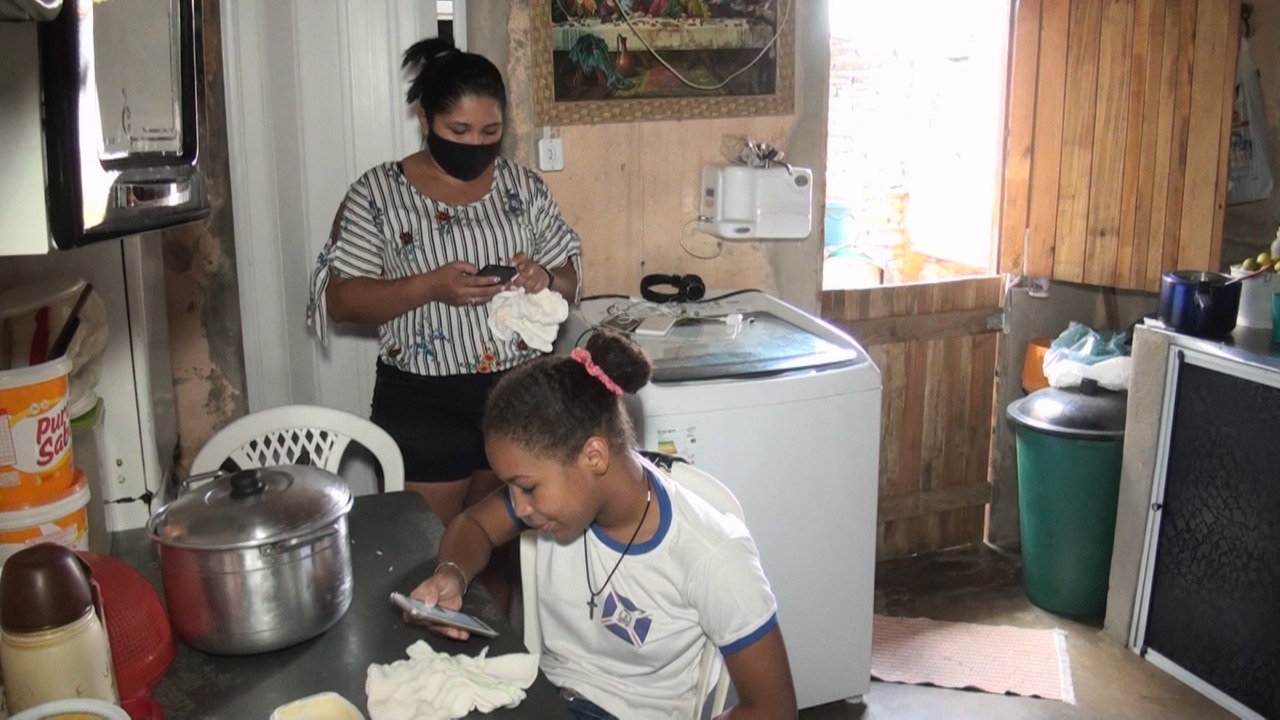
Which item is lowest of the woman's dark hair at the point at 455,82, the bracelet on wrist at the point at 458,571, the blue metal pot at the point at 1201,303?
the bracelet on wrist at the point at 458,571

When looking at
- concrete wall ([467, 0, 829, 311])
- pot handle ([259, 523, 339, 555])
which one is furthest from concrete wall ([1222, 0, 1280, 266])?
pot handle ([259, 523, 339, 555])

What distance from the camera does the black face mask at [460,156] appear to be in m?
2.25

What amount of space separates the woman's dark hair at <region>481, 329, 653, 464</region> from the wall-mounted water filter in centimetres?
149

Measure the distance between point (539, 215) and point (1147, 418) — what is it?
5.65ft

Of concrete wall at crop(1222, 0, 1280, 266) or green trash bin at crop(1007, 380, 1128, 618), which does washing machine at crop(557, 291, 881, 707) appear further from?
concrete wall at crop(1222, 0, 1280, 266)

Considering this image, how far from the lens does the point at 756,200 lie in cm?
294

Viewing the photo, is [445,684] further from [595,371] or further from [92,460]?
[92,460]

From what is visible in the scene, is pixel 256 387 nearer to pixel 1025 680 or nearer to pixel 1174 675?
pixel 1025 680

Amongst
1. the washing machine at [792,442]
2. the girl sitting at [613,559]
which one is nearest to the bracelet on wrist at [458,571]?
the girl sitting at [613,559]

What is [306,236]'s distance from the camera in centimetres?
274

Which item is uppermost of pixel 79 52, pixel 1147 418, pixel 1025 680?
pixel 79 52

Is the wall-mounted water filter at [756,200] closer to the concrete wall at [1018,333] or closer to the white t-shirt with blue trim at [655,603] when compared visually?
the concrete wall at [1018,333]

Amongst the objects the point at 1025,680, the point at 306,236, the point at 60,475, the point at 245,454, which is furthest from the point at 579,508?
the point at 1025,680

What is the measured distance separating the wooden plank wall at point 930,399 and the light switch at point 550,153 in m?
0.98
